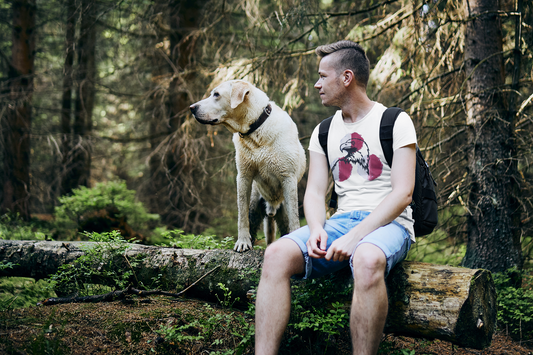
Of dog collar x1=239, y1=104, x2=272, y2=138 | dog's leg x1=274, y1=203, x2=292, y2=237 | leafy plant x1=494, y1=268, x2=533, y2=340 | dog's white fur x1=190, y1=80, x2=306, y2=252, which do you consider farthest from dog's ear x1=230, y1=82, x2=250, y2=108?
leafy plant x1=494, y1=268, x2=533, y2=340

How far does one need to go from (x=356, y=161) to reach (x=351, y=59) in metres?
0.81

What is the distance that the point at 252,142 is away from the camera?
386 centimetres

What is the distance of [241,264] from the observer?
11.4ft

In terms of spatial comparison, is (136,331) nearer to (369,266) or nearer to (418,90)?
(369,266)

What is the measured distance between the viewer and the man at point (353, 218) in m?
2.30

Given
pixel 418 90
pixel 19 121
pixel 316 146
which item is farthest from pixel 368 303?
pixel 19 121

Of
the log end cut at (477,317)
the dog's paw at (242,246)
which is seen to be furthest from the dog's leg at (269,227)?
the log end cut at (477,317)

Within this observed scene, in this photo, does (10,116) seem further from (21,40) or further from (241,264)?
(241,264)

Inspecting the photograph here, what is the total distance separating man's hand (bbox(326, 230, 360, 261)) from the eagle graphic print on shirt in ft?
1.82

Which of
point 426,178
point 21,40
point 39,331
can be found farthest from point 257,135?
point 21,40

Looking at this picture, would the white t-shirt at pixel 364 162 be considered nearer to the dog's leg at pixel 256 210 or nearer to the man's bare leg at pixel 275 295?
the man's bare leg at pixel 275 295

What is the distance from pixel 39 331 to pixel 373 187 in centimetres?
262

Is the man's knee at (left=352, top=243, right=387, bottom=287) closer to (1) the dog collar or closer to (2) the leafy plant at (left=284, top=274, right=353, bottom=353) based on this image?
(2) the leafy plant at (left=284, top=274, right=353, bottom=353)

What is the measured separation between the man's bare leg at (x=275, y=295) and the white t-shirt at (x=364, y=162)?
2.01ft
